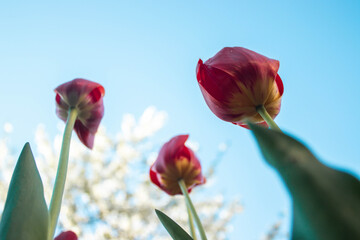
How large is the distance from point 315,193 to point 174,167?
347 mm

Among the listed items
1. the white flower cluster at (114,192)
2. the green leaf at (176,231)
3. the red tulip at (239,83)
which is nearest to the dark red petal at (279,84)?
the red tulip at (239,83)

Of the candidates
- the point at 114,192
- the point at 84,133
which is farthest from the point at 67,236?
the point at 114,192

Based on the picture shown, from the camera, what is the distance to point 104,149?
12.6 feet

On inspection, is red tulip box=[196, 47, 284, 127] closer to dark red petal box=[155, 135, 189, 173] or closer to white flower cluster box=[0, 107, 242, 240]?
dark red petal box=[155, 135, 189, 173]

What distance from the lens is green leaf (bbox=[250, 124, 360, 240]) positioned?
0.11 m

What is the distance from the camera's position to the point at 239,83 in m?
0.27

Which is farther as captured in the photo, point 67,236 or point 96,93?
point 96,93

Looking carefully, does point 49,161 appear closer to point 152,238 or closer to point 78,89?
point 152,238

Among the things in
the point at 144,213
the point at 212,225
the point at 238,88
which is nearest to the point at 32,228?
the point at 238,88

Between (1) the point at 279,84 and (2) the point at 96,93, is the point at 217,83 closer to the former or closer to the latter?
(1) the point at 279,84

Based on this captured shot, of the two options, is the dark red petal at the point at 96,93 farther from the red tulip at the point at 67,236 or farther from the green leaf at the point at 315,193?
the green leaf at the point at 315,193

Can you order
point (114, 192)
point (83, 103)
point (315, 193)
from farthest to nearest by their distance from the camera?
point (114, 192) < point (83, 103) < point (315, 193)

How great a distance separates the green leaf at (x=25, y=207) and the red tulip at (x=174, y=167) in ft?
0.78

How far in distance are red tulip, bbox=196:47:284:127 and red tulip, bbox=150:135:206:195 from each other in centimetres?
15
